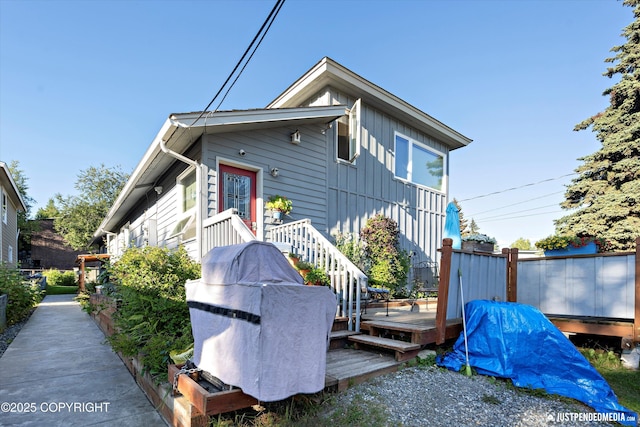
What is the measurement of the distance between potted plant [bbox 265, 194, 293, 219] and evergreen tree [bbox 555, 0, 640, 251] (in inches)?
428

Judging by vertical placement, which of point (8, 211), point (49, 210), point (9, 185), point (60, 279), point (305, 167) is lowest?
point (60, 279)

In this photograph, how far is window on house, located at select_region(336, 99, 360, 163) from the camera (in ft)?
26.4

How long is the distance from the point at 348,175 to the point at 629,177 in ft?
33.7

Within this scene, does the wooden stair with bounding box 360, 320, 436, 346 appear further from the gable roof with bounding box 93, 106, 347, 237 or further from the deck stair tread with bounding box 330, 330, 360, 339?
the gable roof with bounding box 93, 106, 347, 237

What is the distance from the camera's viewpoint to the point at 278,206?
249 inches

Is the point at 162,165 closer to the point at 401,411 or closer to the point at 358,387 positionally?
the point at 358,387

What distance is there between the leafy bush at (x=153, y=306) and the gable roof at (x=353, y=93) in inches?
182

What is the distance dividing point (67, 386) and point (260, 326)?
3052mm

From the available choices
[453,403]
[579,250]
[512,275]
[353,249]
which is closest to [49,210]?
[353,249]

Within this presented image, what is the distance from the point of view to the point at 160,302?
12.9ft

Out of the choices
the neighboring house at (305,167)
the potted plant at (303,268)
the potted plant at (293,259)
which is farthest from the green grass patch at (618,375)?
the neighboring house at (305,167)

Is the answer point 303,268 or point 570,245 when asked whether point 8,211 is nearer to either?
point 303,268

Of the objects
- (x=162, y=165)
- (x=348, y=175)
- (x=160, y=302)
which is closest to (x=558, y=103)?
(x=348, y=175)

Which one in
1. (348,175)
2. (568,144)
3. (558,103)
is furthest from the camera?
(568,144)
